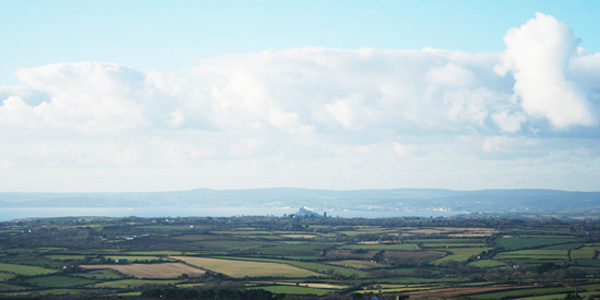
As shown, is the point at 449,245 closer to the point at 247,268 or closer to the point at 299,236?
the point at 299,236

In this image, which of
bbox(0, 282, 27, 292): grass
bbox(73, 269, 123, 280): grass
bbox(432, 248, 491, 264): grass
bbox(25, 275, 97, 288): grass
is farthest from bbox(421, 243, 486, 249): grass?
bbox(0, 282, 27, 292): grass

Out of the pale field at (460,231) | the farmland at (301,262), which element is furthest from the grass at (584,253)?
the pale field at (460,231)

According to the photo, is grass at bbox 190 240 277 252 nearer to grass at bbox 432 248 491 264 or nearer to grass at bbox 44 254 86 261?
grass at bbox 44 254 86 261

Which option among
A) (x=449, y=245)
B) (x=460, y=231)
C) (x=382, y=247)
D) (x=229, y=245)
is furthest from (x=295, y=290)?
(x=460, y=231)

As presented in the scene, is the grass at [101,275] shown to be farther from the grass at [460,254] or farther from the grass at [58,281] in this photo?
the grass at [460,254]

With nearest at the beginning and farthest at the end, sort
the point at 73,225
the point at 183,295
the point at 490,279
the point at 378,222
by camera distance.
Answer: the point at 183,295
the point at 490,279
the point at 73,225
the point at 378,222

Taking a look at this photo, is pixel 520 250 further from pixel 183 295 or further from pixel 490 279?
pixel 183 295

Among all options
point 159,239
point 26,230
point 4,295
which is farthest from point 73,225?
point 4,295

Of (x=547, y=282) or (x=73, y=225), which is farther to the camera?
(x=73, y=225)
